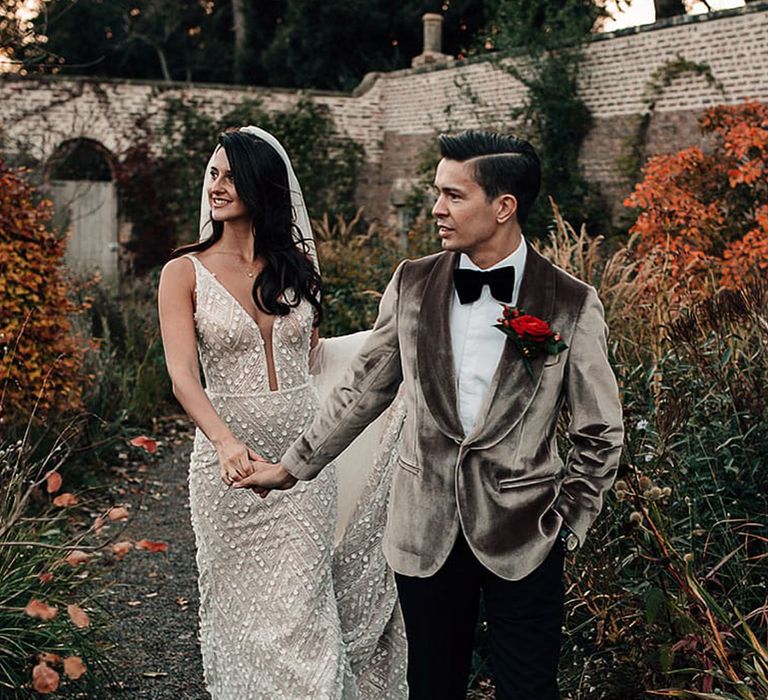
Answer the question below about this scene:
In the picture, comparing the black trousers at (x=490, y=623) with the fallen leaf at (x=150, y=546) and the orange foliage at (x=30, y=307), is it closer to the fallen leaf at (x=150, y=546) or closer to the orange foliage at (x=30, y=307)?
the fallen leaf at (x=150, y=546)

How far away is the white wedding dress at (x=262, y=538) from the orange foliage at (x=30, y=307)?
324cm

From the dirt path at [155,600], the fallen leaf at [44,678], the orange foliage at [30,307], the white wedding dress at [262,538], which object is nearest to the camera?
the fallen leaf at [44,678]

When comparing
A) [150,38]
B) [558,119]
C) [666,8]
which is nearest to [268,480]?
[558,119]

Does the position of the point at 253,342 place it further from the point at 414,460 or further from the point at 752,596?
the point at 752,596

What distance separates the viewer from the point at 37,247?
6996 mm

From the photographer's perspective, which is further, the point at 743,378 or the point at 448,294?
the point at 743,378

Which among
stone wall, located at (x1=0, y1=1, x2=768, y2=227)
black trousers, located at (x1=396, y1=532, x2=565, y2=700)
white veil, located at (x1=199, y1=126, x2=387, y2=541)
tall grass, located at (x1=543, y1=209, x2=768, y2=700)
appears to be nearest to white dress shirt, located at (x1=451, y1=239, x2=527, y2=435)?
black trousers, located at (x1=396, y1=532, x2=565, y2=700)

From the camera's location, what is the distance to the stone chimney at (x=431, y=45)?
19.6 meters

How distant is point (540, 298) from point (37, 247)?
4.97 meters

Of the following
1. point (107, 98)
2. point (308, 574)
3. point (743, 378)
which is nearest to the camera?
point (308, 574)

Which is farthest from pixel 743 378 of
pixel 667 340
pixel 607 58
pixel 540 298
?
pixel 607 58

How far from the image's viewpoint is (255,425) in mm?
3785

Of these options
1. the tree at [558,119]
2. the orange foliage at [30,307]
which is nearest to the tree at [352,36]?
the tree at [558,119]

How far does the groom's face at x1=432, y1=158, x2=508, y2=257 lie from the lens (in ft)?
8.97
